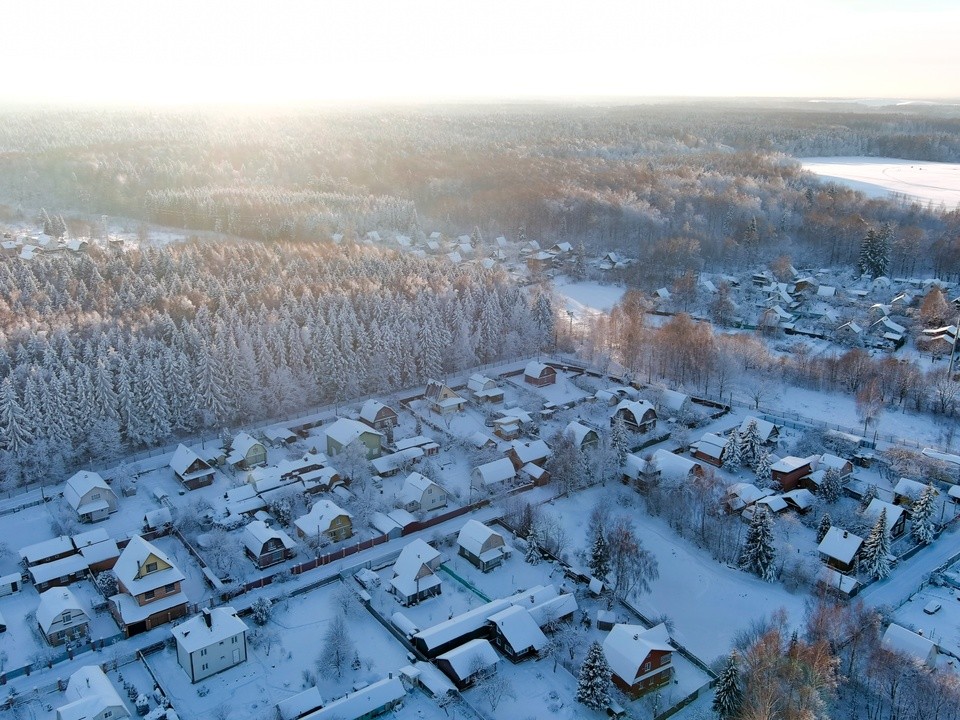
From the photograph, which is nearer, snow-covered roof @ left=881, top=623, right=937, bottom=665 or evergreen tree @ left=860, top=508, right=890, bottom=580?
snow-covered roof @ left=881, top=623, right=937, bottom=665

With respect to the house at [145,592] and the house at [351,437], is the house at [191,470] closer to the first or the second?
the house at [351,437]

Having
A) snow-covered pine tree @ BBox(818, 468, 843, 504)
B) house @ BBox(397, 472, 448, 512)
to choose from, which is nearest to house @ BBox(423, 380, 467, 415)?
house @ BBox(397, 472, 448, 512)

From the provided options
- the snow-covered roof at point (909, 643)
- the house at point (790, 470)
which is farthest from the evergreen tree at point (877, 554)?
the house at point (790, 470)

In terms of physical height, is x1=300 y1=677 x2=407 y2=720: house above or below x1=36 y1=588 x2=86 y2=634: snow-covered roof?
below

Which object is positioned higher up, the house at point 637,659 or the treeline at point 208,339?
the treeline at point 208,339

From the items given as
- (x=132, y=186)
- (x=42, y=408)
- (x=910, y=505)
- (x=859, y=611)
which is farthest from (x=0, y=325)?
(x=132, y=186)

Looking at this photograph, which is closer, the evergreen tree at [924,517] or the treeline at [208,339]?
the evergreen tree at [924,517]

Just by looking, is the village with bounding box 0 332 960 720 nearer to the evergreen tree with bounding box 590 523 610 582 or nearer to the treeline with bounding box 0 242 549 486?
the evergreen tree with bounding box 590 523 610 582
